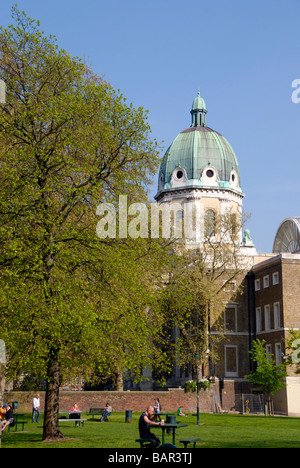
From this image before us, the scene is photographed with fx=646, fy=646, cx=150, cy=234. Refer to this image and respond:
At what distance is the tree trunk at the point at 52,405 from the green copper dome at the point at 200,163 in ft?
183

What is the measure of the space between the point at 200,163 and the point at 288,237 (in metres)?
15.3

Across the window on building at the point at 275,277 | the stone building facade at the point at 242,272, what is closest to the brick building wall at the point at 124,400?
the stone building facade at the point at 242,272

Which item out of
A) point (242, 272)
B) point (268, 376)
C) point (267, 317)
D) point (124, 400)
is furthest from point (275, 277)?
point (124, 400)

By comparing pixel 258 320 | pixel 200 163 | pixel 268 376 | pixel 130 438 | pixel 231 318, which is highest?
pixel 200 163

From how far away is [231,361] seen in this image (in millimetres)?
61656

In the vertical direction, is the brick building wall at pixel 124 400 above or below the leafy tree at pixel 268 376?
below

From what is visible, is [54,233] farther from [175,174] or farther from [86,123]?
[175,174]

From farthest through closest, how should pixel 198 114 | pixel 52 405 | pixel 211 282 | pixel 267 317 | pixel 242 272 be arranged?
pixel 198 114 < pixel 267 317 < pixel 242 272 < pixel 211 282 < pixel 52 405

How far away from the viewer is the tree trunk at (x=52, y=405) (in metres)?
23.5

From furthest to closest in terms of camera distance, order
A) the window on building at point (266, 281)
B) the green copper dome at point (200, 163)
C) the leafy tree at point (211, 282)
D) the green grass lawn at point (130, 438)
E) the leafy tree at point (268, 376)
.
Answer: the green copper dome at point (200, 163)
the window on building at point (266, 281)
the leafy tree at point (211, 282)
the leafy tree at point (268, 376)
the green grass lawn at point (130, 438)

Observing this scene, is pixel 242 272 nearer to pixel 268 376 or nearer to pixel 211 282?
pixel 211 282

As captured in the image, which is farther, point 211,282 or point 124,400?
point 211,282

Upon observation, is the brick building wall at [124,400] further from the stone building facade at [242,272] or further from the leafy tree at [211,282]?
the stone building facade at [242,272]

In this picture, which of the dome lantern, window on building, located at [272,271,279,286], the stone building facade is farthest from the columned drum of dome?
the dome lantern
